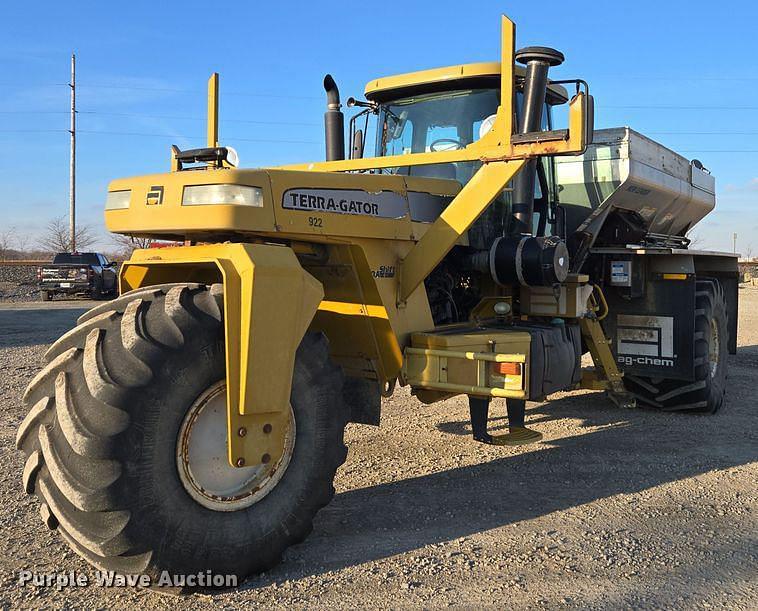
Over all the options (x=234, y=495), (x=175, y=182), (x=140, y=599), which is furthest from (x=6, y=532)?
(x=175, y=182)

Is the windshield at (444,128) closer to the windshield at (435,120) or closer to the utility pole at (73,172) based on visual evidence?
the windshield at (435,120)

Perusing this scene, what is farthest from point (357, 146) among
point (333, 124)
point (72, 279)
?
point (72, 279)

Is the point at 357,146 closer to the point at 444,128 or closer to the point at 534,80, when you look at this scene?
the point at 444,128

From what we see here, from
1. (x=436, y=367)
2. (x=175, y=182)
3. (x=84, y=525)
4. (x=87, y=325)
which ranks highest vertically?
(x=175, y=182)

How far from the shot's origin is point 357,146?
614 centimetres

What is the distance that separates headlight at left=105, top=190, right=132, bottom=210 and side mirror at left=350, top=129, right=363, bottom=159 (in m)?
2.57

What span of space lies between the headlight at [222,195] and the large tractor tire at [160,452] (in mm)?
449

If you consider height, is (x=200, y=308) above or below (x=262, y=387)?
above

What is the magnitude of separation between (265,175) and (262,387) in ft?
3.61

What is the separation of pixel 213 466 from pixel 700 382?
18.0ft

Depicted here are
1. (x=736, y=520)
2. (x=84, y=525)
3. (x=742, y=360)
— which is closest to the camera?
(x=84, y=525)

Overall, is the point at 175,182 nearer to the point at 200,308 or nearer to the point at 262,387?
the point at 200,308

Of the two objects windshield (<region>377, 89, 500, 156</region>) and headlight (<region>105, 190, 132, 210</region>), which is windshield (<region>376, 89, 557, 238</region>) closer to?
windshield (<region>377, 89, 500, 156</region>)

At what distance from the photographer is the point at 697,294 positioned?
7.34m
